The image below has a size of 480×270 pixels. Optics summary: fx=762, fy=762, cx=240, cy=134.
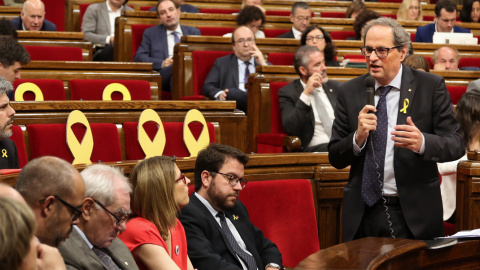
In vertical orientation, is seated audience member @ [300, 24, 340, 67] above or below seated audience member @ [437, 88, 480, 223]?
above

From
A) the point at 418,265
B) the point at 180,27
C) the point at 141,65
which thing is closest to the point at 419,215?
the point at 418,265

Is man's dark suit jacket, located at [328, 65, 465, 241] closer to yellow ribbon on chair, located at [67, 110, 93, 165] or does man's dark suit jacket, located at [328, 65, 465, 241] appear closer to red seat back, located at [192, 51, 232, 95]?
yellow ribbon on chair, located at [67, 110, 93, 165]

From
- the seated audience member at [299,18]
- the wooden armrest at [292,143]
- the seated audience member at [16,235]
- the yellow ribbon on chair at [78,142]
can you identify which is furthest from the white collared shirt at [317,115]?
the seated audience member at [16,235]

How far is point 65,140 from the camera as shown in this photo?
7.27 feet

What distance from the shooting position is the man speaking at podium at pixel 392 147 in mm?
1663

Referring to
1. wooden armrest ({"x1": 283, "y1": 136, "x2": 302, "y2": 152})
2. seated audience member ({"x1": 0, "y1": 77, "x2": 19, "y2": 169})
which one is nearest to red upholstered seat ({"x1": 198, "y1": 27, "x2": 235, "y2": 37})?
wooden armrest ({"x1": 283, "y1": 136, "x2": 302, "y2": 152})

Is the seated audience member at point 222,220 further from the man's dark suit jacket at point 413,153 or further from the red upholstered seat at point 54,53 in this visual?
the red upholstered seat at point 54,53

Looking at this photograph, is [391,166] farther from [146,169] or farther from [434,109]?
[146,169]

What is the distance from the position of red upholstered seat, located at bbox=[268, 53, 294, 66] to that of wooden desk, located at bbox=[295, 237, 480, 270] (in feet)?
6.60

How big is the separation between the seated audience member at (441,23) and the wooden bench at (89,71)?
172cm

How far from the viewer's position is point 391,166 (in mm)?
1677

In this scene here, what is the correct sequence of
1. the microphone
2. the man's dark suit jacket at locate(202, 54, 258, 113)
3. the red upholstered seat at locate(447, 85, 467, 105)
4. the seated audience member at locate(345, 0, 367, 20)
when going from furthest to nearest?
the seated audience member at locate(345, 0, 367, 20) < the man's dark suit jacket at locate(202, 54, 258, 113) < the red upholstered seat at locate(447, 85, 467, 105) < the microphone

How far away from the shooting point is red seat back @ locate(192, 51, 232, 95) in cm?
348

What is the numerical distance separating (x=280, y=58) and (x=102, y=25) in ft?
3.37
